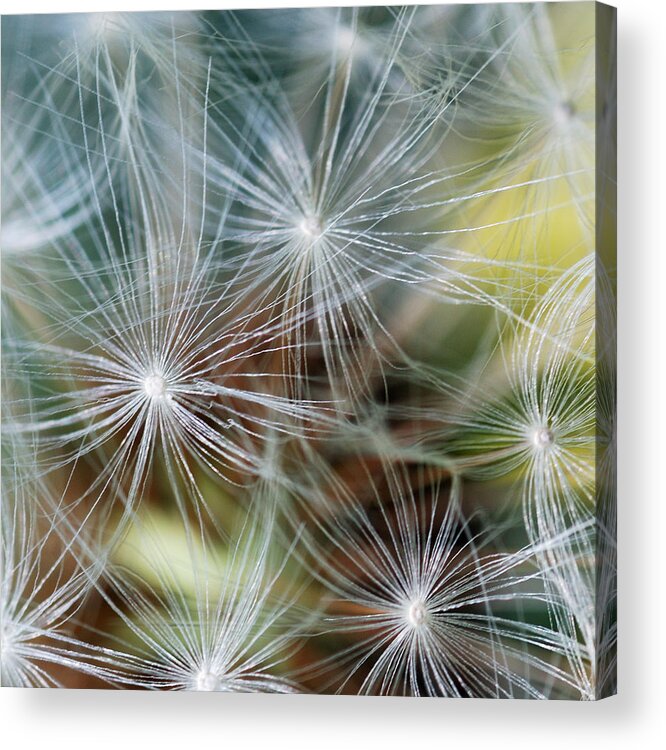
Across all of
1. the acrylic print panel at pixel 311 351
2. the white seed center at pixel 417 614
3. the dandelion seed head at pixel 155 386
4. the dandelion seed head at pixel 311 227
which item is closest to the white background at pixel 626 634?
the acrylic print panel at pixel 311 351

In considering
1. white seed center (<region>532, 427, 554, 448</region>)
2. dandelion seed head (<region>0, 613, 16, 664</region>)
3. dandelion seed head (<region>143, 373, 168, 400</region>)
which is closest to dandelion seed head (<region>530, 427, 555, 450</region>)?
white seed center (<region>532, 427, 554, 448</region>)

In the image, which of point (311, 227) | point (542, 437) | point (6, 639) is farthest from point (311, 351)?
point (6, 639)

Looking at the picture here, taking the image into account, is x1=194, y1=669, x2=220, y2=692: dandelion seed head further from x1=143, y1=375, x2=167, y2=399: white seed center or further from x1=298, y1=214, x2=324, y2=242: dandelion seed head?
x1=298, y1=214, x2=324, y2=242: dandelion seed head

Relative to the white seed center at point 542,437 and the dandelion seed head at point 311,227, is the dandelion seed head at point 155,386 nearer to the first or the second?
the dandelion seed head at point 311,227

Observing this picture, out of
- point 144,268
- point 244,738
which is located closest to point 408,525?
point 244,738

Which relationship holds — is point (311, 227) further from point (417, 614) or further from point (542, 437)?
point (417, 614)

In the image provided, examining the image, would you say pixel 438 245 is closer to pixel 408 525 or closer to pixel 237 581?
pixel 408 525
